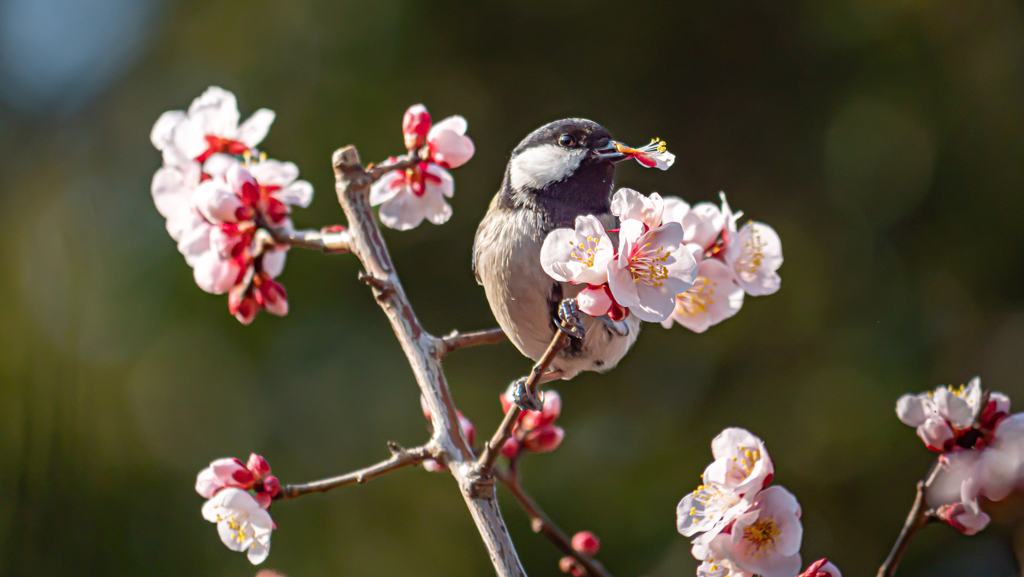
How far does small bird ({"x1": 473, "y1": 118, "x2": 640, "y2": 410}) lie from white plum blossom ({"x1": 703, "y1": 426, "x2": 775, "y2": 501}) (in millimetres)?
240

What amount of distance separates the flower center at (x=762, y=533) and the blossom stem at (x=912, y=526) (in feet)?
0.48

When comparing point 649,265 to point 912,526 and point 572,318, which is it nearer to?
point 572,318

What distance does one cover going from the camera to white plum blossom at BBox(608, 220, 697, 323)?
75 centimetres

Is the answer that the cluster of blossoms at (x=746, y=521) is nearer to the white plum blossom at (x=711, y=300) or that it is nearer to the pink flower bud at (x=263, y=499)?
the white plum blossom at (x=711, y=300)

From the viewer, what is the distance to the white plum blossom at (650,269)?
29.4 inches

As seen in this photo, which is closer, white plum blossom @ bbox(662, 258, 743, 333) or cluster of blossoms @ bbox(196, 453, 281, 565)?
cluster of blossoms @ bbox(196, 453, 281, 565)

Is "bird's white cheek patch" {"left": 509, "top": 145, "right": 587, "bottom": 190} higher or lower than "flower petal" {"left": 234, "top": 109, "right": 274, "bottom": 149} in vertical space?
lower

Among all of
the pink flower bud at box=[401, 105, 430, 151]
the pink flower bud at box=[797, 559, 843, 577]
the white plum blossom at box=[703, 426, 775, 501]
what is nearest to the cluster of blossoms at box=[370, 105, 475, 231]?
the pink flower bud at box=[401, 105, 430, 151]

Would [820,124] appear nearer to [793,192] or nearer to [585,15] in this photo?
[793,192]

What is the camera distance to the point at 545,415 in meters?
1.23

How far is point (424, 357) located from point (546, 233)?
281 mm

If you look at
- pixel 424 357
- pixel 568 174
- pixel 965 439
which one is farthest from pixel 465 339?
pixel 965 439

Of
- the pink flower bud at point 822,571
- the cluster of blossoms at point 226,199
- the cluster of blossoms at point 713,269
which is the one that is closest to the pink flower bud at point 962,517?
the pink flower bud at point 822,571

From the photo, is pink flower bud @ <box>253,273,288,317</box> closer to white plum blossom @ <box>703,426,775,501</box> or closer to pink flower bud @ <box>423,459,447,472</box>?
pink flower bud @ <box>423,459,447,472</box>
